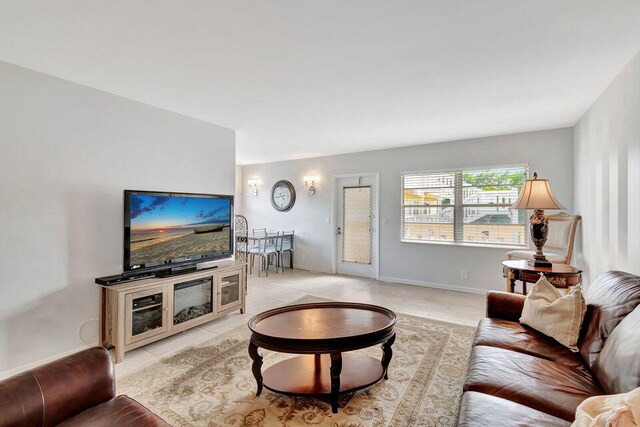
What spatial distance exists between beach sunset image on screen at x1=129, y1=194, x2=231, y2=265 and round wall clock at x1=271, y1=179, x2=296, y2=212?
2870 mm

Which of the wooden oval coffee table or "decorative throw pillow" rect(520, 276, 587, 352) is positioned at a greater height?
"decorative throw pillow" rect(520, 276, 587, 352)

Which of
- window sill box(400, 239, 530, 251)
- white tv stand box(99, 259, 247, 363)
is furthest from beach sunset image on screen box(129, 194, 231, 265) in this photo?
window sill box(400, 239, 530, 251)

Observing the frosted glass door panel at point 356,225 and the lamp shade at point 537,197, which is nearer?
the lamp shade at point 537,197

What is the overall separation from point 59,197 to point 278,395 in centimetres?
244

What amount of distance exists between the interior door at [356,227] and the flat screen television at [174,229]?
2.71 m

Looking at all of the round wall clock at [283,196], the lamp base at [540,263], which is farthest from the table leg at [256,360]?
the round wall clock at [283,196]

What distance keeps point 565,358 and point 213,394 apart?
2197 millimetres

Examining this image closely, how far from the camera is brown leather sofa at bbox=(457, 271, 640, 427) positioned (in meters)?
1.22

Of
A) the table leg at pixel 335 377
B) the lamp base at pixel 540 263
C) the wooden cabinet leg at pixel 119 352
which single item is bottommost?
the wooden cabinet leg at pixel 119 352

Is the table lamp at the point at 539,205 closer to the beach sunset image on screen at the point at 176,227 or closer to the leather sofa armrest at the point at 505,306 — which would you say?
the leather sofa armrest at the point at 505,306

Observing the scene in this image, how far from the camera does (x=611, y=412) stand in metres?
0.85

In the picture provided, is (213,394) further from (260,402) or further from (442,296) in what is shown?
(442,296)

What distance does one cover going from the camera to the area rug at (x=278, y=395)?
181 cm

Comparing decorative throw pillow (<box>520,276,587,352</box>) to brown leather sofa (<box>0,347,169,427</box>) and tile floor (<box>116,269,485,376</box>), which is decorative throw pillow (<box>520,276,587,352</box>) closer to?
tile floor (<box>116,269,485,376</box>)
